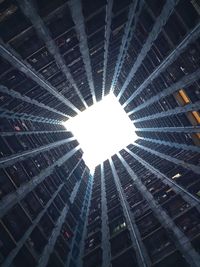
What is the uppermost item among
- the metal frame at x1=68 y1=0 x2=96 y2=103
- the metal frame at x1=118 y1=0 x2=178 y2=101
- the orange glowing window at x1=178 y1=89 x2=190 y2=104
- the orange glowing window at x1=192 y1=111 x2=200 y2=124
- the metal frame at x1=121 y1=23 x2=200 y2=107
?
the metal frame at x1=68 y1=0 x2=96 y2=103

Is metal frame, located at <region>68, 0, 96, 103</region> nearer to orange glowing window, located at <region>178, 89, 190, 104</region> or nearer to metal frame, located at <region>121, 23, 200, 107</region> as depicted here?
metal frame, located at <region>121, 23, 200, 107</region>

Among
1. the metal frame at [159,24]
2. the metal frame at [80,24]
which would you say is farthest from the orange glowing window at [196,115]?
the metal frame at [80,24]

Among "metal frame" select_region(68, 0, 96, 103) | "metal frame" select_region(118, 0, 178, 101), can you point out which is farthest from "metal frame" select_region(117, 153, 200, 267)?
"metal frame" select_region(68, 0, 96, 103)

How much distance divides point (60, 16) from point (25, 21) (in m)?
3.10

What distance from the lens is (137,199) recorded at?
44.5 m

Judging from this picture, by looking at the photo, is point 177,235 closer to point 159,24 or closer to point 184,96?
point 184,96

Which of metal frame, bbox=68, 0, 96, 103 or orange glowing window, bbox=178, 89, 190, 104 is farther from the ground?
metal frame, bbox=68, 0, 96, 103

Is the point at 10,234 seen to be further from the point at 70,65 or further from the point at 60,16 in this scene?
the point at 70,65

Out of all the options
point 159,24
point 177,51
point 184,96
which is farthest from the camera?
point 184,96

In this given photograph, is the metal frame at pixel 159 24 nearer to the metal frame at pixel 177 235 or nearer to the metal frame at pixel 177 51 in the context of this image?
the metal frame at pixel 177 51

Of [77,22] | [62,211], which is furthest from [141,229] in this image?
[77,22]

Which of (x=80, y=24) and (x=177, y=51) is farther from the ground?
(x=80, y=24)

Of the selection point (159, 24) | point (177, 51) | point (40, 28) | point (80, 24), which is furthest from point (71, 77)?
point (40, 28)

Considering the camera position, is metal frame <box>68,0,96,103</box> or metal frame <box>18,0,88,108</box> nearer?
metal frame <box>18,0,88,108</box>
